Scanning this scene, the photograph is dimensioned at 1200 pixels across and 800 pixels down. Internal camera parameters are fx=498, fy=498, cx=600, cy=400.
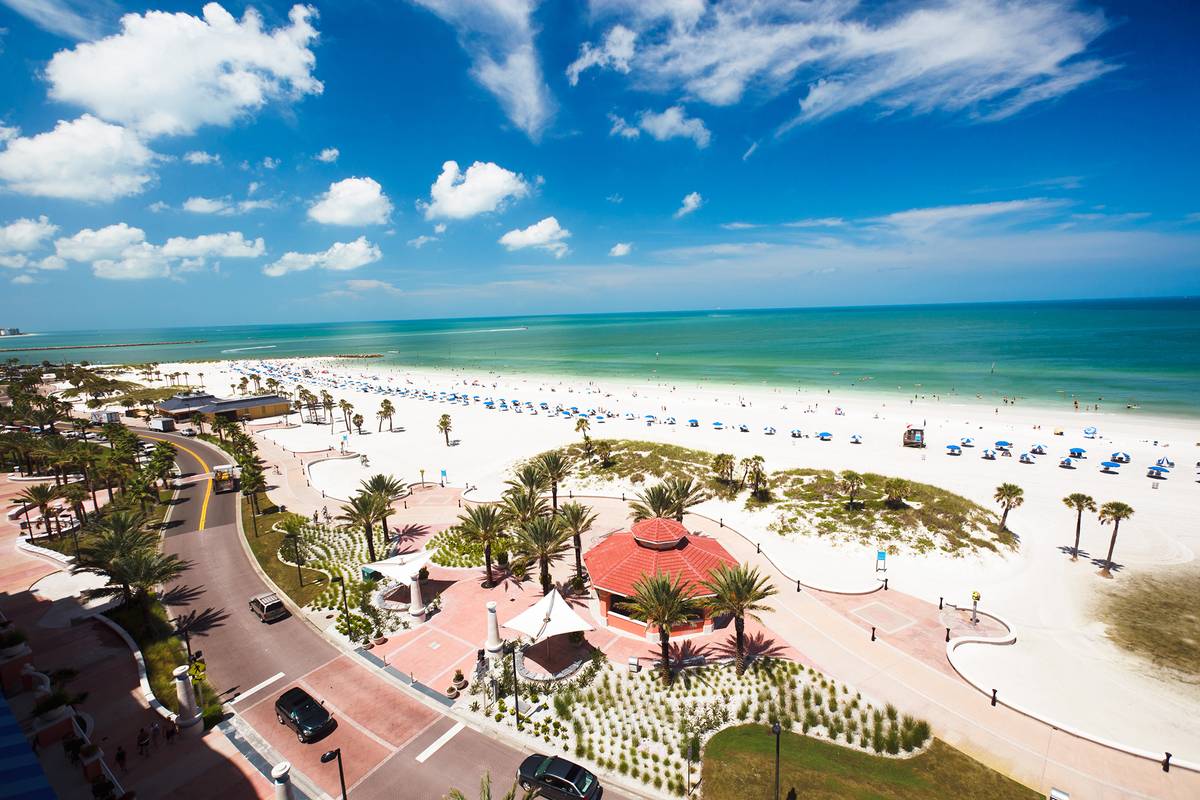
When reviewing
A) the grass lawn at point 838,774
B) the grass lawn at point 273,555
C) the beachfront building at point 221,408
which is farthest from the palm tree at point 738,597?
the beachfront building at point 221,408

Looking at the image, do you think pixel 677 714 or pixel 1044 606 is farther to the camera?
pixel 1044 606

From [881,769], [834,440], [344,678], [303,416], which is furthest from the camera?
[303,416]

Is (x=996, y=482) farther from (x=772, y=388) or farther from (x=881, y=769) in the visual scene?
(x=772, y=388)

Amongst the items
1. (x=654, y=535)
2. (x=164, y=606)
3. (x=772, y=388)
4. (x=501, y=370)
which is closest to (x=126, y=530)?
(x=164, y=606)

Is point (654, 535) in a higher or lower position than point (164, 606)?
higher

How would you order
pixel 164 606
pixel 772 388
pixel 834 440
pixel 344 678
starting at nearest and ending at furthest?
pixel 344 678 → pixel 164 606 → pixel 834 440 → pixel 772 388

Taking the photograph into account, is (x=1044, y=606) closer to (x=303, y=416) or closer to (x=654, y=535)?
(x=654, y=535)

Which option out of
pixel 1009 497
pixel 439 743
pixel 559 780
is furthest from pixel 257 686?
pixel 1009 497
